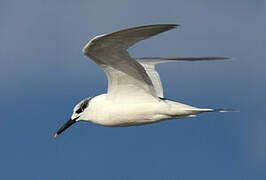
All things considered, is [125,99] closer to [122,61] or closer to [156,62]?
[122,61]

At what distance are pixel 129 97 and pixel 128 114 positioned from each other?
14.3 inches

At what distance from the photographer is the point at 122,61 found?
11625mm

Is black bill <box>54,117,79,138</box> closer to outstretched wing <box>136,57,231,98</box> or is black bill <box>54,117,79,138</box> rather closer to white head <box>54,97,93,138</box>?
white head <box>54,97,93,138</box>

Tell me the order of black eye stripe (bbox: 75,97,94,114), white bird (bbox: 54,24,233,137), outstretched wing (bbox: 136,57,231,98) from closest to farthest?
white bird (bbox: 54,24,233,137) < black eye stripe (bbox: 75,97,94,114) < outstretched wing (bbox: 136,57,231,98)

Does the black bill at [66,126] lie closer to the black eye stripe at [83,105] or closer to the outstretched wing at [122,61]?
the black eye stripe at [83,105]

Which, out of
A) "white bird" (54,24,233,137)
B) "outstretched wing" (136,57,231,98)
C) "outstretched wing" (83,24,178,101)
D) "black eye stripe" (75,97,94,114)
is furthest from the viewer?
"outstretched wing" (136,57,231,98)

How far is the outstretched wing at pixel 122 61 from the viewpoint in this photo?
10.1 meters

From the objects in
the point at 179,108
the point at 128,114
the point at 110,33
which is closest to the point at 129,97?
the point at 128,114

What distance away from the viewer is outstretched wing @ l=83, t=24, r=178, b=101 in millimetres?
10145

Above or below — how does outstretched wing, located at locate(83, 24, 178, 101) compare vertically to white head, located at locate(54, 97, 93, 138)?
above

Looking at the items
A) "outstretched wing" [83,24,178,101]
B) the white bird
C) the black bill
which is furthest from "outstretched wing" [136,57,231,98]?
the black bill

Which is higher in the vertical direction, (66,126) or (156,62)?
(156,62)

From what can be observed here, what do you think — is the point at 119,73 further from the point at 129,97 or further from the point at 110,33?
the point at 110,33

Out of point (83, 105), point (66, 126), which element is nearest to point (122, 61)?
point (83, 105)
